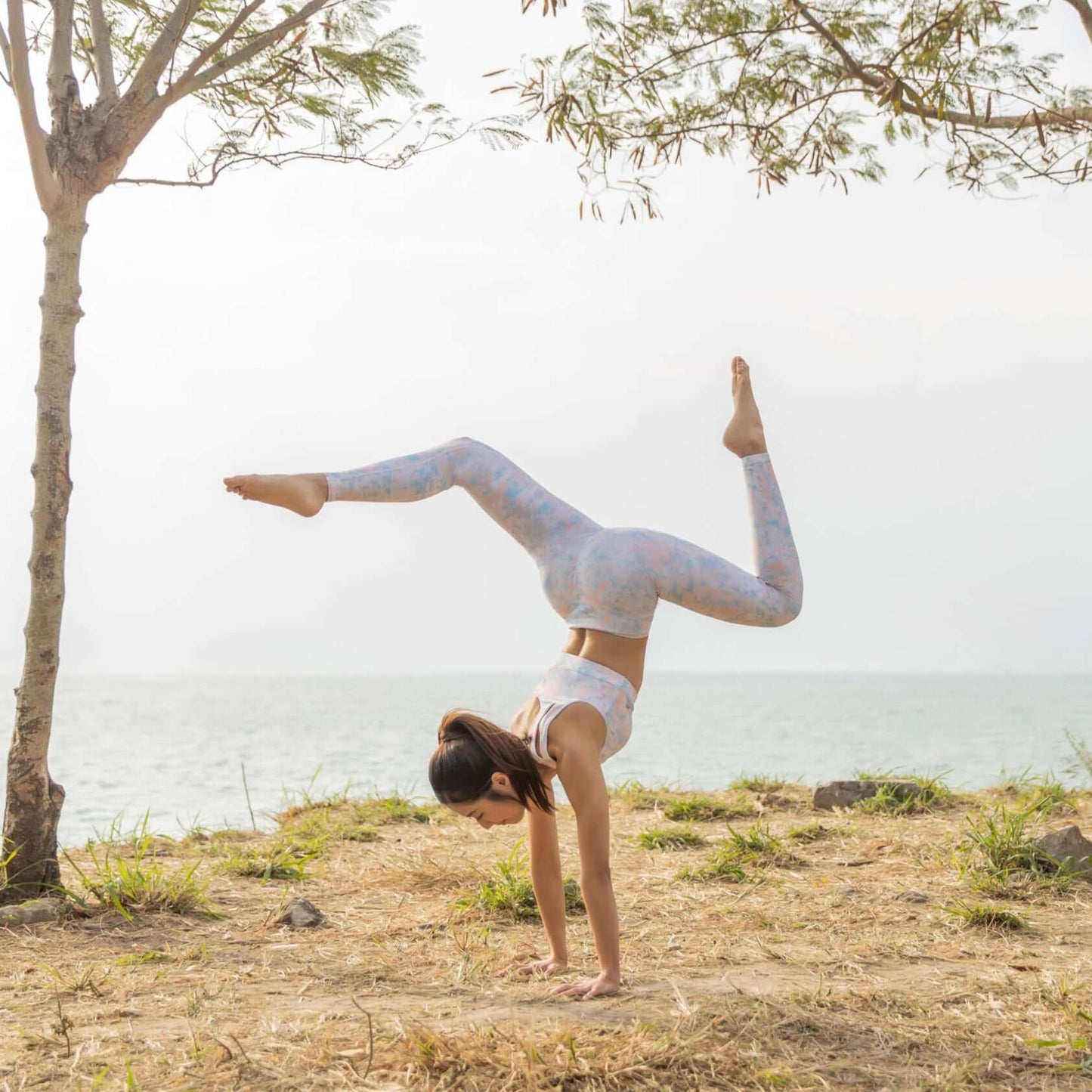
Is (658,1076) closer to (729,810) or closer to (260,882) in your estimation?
(260,882)

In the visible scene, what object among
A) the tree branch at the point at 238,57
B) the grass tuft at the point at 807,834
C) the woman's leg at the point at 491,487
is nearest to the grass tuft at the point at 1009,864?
the grass tuft at the point at 807,834

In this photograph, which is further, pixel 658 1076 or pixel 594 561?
pixel 594 561

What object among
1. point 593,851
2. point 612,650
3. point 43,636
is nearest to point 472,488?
point 612,650

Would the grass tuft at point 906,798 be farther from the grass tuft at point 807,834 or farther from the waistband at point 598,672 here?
the waistband at point 598,672

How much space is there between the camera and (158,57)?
4938 mm

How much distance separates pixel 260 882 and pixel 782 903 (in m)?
2.45

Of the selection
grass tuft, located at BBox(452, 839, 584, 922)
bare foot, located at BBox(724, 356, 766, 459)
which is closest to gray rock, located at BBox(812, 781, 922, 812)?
grass tuft, located at BBox(452, 839, 584, 922)

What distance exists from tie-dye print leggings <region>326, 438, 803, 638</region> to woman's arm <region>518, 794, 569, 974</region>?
2.24ft

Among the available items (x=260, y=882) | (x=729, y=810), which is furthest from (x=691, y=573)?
(x=729, y=810)

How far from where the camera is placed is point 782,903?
4.73 meters

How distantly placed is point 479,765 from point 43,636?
2.32 metres

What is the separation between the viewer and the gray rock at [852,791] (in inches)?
284

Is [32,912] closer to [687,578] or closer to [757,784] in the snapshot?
[687,578]

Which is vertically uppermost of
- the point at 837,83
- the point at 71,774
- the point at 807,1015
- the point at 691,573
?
the point at 837,83
